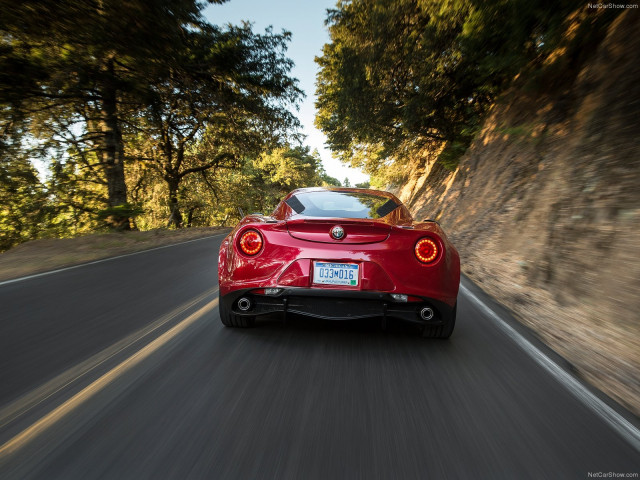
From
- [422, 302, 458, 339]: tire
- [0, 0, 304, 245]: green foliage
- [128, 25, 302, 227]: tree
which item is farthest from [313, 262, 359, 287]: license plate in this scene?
[128, 25, 302, 227]: tree

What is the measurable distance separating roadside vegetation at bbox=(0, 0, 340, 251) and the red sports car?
326 inches

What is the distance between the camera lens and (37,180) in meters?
12.8

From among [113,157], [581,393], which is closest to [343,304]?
[581,393]

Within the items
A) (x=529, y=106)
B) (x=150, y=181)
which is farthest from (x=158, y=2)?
(x=150, y=181)

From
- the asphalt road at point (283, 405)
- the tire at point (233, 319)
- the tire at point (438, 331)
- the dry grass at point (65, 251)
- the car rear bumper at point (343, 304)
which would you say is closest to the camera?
the asphalt road at point (283, 405)

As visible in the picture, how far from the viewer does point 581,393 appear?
258cm

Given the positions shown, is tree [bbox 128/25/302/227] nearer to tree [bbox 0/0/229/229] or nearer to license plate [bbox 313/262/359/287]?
tree [bbox 0/0/229/229]

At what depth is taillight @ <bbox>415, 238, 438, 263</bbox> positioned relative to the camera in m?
3.25

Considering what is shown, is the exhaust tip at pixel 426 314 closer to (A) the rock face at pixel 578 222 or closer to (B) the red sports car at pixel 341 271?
(B) the red sports car at pixel 341 271

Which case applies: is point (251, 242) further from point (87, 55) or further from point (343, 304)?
point (87, 55)

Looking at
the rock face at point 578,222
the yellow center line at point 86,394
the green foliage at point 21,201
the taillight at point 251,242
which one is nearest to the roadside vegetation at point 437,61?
the rock face at point 578,222

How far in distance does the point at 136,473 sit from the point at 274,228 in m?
1.98

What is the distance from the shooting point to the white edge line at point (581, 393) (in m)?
2.14

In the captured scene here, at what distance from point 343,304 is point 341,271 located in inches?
10.4
